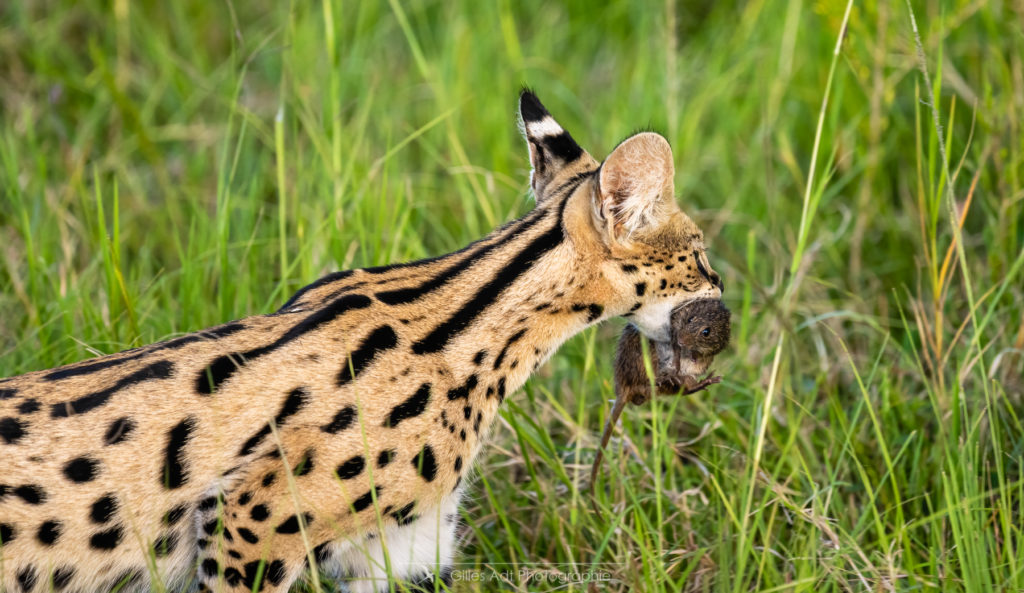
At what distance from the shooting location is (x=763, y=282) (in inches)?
263

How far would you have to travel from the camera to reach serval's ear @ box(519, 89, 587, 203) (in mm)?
4590

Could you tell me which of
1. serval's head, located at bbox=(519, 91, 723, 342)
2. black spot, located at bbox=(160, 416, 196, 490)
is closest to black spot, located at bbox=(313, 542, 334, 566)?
black spot, located at bbox=(160, 416, 196, 490)

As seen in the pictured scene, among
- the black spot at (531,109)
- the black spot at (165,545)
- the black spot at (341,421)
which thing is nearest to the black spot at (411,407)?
the black spot at (341,421)

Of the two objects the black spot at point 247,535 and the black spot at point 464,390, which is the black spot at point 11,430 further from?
the black spot at point 464,390

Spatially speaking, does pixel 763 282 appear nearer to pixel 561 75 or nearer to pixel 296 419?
pixel 561 75

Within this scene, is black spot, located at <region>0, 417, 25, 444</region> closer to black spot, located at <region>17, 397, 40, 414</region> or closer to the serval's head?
black spot, located at <region>17, 397, 40, 414</region>

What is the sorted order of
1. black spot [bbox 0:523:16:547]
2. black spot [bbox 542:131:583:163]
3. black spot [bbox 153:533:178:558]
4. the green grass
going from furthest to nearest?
black spot [bbox 542:131:583:163], the green grass, black spot [bbox 153:533:178:558], black spot [bbox 0:523:16:547]

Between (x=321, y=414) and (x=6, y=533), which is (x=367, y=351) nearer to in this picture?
(x=321, y=414)

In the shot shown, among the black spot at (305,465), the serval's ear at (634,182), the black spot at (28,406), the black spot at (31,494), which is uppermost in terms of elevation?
the serval's ear at (634,182)

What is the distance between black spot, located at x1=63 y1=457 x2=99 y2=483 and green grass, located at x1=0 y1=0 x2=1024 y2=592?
1.39 metres

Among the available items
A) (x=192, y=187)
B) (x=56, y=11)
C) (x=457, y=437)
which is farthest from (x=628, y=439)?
(x=56, y=11)

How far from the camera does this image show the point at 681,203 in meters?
7.24

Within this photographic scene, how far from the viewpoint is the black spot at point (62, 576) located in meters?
3.58

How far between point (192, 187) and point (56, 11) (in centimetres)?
252
